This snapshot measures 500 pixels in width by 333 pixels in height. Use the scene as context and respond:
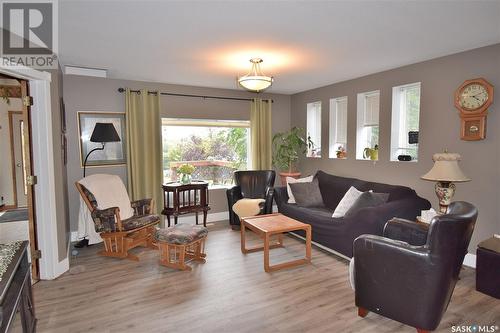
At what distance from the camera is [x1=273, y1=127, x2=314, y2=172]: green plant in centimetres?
570

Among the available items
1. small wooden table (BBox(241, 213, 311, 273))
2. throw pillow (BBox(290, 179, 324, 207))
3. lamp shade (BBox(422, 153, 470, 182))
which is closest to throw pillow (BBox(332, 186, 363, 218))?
small wooden table (BBox(241, 213, 311, 273))

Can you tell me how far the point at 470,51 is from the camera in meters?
3.33

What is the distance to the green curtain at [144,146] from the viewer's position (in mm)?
4699

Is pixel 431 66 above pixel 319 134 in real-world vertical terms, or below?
above

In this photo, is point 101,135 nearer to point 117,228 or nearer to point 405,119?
point 117,228

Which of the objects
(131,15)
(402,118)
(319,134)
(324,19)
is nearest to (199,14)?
(131,15)

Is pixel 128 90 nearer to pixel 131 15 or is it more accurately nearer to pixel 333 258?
pixel 131 15

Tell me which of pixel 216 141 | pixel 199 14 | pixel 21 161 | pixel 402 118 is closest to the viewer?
pixel 199 14

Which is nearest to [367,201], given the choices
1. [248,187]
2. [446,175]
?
[446,175]

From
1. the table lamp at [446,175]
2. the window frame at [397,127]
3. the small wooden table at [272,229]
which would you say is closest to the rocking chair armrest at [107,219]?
the small wooden table at [272,229]

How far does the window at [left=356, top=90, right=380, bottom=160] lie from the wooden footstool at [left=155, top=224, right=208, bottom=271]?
289 cm

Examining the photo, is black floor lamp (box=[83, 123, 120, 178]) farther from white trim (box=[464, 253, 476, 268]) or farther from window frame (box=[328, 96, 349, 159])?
white trim (box=[464, 253, 476, 268])

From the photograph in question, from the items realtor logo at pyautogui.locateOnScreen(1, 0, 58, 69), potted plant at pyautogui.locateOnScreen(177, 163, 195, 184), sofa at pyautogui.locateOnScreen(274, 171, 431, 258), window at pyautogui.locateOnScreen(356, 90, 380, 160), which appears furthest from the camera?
potted plant at pyautogui.locateOnScreen(177, 163, 195, 184)

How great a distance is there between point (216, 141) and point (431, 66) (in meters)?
3.62
